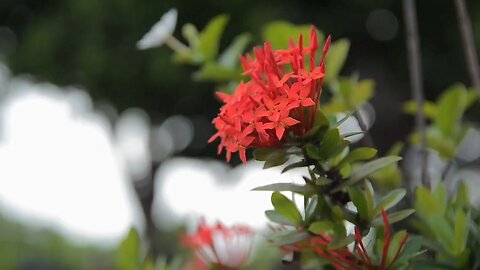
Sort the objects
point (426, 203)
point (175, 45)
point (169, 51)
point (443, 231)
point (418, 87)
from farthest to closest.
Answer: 1. point (169, 51)
2. point (175, 45)
3. point (418, 87)
4. point (426, 203)
5. point (443, 231)

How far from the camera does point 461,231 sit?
669 millimetres

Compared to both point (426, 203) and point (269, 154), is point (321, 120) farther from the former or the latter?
point (426, 203)

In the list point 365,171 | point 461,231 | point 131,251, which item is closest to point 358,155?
Result: point 365,171

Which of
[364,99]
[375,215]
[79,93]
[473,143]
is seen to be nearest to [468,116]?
[473,143]

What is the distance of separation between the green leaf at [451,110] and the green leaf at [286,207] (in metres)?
0.44

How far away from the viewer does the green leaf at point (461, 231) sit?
667mm

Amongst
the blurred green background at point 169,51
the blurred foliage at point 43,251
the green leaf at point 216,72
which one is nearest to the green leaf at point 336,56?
the green leaf at point 216,72

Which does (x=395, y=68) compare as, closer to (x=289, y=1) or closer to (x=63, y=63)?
(x=289, y=1)

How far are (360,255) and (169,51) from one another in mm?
3621

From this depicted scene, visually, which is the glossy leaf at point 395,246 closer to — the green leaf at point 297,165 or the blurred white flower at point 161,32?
the green leaf at point 297,165

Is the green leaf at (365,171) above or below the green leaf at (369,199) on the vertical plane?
above

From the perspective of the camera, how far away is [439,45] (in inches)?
167

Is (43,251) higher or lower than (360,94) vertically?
lower

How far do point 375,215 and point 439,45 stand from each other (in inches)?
150
